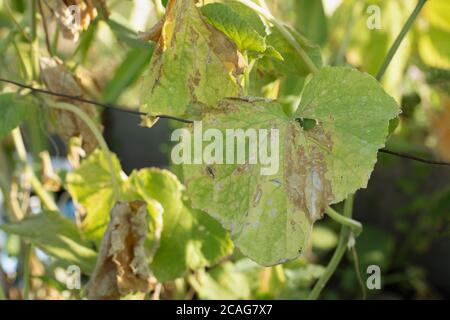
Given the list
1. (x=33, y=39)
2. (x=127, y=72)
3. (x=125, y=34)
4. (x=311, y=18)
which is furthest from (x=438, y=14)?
(x=33, y=39)

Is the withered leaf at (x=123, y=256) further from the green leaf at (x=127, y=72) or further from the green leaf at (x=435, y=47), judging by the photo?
the green leaf at (x=435, y=47)

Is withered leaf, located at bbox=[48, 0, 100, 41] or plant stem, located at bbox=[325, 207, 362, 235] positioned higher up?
withered leaf, located at bbox=[48, 0, 100, 41]

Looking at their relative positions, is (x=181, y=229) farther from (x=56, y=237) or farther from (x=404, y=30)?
(x=404, y=30)

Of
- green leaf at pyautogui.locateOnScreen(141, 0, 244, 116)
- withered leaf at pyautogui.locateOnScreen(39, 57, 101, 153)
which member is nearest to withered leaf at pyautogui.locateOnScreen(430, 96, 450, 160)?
withered leaf at pyautogui.locateOnScreen(39, 57, 101, 153)

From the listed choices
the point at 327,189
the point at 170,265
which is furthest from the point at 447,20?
the point at 327,189

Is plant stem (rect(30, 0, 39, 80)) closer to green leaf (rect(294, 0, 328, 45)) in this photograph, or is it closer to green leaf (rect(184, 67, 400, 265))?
green leaf (rect(184, 67, 400, 265))

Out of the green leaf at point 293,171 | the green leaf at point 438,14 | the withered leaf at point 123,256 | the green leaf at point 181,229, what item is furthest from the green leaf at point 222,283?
the green leaf at point 438,14
